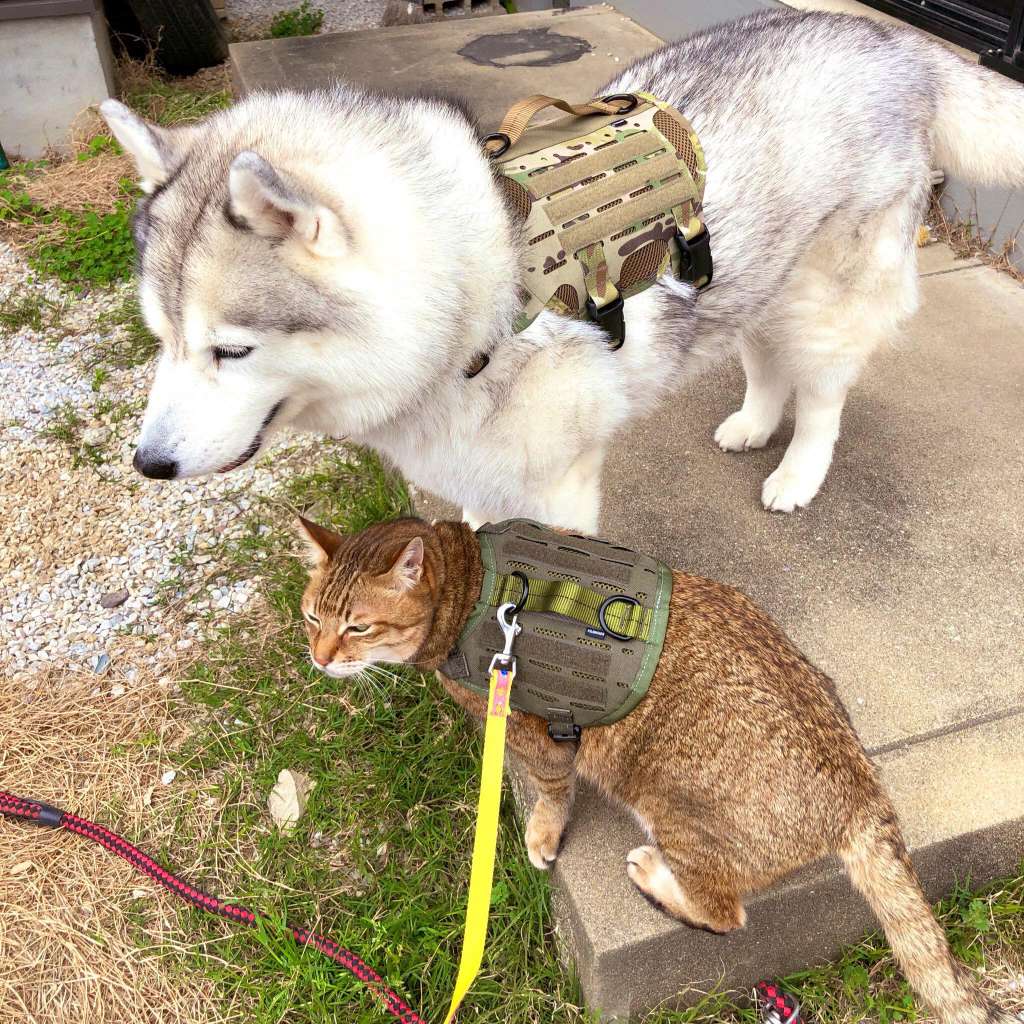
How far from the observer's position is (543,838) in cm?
212

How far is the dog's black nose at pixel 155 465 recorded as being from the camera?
70.1 inches

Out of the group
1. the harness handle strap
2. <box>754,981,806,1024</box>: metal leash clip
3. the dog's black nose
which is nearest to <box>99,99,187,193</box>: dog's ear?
the dog's black nose

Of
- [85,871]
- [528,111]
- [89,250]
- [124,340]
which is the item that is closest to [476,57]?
[89,250]

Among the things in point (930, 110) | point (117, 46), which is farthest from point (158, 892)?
point (117, 46)

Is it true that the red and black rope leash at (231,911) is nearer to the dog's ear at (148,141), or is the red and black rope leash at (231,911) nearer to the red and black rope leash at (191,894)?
the red and black rope leash at (191,894)

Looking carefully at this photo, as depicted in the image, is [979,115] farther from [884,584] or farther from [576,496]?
[576,496]

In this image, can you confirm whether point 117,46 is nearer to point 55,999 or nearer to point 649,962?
point 55,999

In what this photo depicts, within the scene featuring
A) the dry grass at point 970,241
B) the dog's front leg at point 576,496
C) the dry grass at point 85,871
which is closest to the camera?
the dry grass at point 85,871

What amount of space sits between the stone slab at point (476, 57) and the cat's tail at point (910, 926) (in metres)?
4.17

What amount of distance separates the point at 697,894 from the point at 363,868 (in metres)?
0.97

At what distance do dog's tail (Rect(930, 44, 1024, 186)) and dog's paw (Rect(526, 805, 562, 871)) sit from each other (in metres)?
2.33

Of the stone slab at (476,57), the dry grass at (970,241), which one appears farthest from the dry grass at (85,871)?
the dry grass at (970,241)

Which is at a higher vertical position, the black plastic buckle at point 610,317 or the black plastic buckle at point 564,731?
the black plastic buckle at point 610,317

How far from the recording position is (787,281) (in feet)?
8.40
